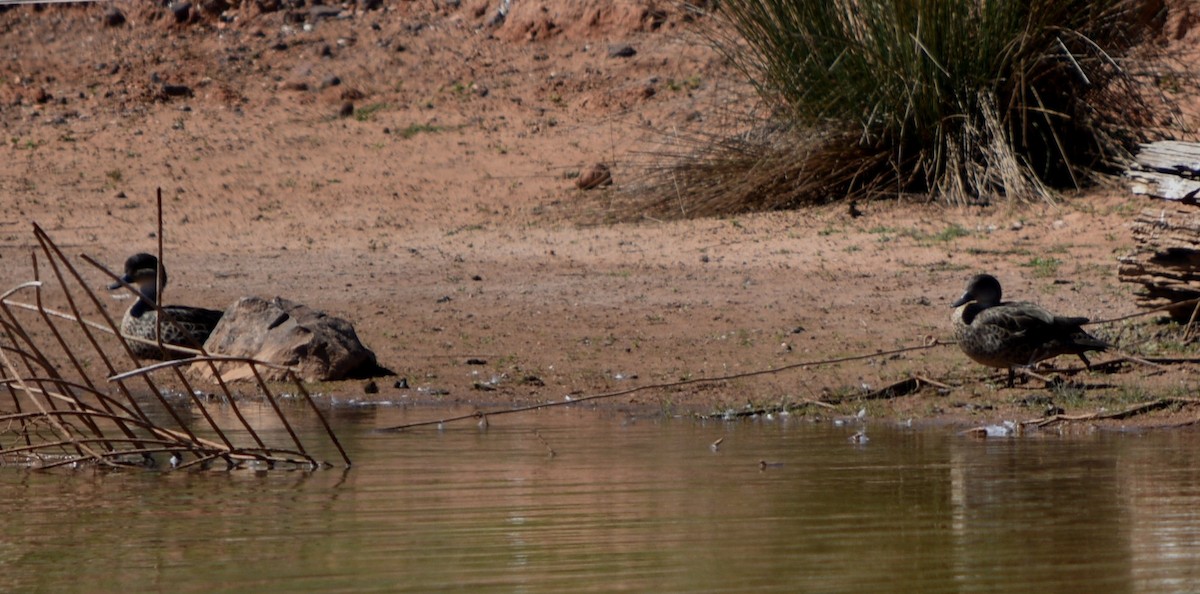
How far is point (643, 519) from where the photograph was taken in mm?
4641

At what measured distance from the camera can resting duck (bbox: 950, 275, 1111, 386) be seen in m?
7.15

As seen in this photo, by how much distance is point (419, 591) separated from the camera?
3.77 meters

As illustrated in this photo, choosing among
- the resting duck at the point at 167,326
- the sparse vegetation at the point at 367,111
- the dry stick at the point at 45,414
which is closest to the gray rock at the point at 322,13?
the sparse vegetation at the point at 367,111

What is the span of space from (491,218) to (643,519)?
323 inches

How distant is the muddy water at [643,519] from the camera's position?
3914 mm

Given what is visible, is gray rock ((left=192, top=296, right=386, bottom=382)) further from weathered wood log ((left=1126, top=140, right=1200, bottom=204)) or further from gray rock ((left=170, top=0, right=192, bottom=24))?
gray rock ((left=170, top=0, right=192, bottom=24))

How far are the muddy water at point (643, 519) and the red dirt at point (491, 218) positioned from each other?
133 cm

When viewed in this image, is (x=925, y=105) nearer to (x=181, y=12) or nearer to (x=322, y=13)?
(x=322, y=13)

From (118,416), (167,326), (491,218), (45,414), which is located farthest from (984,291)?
(491,218)

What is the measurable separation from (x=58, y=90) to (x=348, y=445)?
11.1 meters

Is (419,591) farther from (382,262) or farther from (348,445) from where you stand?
(382,262)

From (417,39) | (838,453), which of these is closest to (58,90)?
(417,39)

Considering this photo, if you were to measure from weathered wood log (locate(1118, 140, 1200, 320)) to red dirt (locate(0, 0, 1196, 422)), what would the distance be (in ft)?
1.27

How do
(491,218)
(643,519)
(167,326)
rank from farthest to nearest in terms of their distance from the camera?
(491,218) < (167,326) < (643,519)
